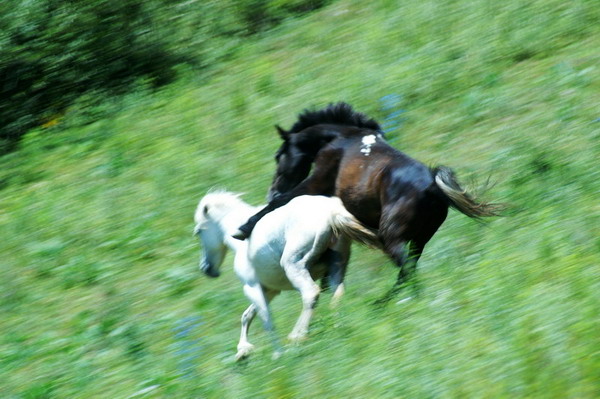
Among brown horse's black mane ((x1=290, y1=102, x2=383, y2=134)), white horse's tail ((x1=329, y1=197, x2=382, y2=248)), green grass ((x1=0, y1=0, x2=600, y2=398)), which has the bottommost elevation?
green grass ((x1=0, y1=0, x2=600, y2=398))

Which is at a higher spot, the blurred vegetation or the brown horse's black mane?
the brown horse's black mane

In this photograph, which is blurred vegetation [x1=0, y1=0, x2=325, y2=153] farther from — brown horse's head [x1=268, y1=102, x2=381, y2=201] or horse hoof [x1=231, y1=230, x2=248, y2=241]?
horse hoof [x1=231, y1=230, x2=248, y2=241]

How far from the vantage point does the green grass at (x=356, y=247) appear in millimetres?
5547

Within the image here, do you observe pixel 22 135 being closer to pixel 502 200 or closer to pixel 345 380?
pixel 502 200

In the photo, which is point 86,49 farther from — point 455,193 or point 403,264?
point 455,193

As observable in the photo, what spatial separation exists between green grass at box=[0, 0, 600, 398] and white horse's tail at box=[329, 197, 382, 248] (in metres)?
0.45

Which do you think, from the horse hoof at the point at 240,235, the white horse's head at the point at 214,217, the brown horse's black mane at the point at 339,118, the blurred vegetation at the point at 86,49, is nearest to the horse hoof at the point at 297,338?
the horse hoof at the point at 240,235

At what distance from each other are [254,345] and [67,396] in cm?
173

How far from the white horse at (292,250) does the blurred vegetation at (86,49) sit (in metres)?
9.37

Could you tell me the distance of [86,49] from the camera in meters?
17.2

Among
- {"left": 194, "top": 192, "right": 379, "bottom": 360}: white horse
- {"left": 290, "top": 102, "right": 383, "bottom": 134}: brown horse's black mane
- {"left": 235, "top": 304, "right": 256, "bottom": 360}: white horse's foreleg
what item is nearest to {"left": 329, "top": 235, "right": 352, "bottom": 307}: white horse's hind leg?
{"left": 194, "top": 192, "right": 379, "bottom": 360}: white horse

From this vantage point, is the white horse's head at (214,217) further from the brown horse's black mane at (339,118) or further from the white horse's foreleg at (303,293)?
the white horse's foreleg at (303,293)

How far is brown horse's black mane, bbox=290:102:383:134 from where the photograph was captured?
8.70m

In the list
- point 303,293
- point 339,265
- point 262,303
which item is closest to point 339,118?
point 339,265
